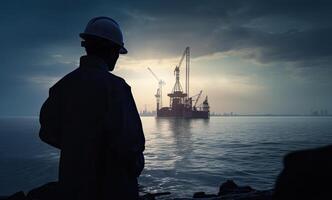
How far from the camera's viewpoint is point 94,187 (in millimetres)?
2049

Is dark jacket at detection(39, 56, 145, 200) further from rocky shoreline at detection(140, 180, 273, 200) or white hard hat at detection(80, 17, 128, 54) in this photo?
rocky shoreline at detection(140, 180, 273, 200)

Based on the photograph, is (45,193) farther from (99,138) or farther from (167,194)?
(99,138)

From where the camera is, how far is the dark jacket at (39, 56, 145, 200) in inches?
79.6

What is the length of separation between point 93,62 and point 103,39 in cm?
21

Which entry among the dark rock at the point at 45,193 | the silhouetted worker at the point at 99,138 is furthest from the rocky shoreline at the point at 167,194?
the silhouetted worker at the point at 99,138

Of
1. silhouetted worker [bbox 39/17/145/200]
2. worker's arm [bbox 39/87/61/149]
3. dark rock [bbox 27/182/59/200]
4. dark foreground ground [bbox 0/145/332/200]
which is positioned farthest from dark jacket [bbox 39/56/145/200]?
dark rock [bbox 27/182/59/200]

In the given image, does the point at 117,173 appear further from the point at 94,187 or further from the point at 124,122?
the point at 124,122

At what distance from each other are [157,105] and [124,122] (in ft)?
608

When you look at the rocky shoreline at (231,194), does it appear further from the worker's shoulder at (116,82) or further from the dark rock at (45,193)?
the worker's shoulder at (116,82)

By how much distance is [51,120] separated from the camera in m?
2.34

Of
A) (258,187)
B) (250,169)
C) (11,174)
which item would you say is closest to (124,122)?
(258,187)

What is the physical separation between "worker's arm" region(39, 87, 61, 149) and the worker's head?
1.55 ft

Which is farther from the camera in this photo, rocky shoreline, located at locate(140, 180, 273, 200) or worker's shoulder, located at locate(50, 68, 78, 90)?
rocky shoreline, located at locate(140, 180, 273, 200)

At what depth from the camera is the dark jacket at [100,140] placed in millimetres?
2021
